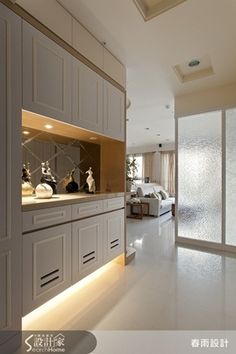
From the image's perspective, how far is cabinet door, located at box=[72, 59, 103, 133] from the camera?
6.67 feet

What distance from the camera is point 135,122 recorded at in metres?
5.86

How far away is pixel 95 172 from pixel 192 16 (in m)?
2.08

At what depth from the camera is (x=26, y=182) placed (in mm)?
2084

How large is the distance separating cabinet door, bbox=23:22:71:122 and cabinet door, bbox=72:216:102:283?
3.44 ft

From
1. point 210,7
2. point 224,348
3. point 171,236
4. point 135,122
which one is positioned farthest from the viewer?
point 135,122

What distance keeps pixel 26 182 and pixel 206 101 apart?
3.23m

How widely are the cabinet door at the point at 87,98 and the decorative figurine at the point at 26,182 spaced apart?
0.67 meters

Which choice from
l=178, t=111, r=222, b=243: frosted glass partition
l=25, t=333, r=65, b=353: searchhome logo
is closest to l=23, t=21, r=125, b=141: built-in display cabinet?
l=25, t=333, r=65, b=353: searchhome logo

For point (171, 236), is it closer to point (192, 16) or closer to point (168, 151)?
point (192, 16)

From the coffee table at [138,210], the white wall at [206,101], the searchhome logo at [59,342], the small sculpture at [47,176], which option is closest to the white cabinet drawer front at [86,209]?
the small sculpture at [47,176]

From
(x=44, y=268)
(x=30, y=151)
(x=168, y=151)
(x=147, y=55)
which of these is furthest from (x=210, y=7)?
(x=168, y=151)

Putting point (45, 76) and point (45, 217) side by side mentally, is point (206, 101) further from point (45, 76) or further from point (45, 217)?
point (45, 217)

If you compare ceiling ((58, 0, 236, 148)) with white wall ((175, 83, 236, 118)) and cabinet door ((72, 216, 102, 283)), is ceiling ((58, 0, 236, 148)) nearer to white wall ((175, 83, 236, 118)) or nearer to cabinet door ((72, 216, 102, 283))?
white wall ((175, 83, 236, 118))

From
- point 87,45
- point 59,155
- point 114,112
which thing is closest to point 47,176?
point 59,155
